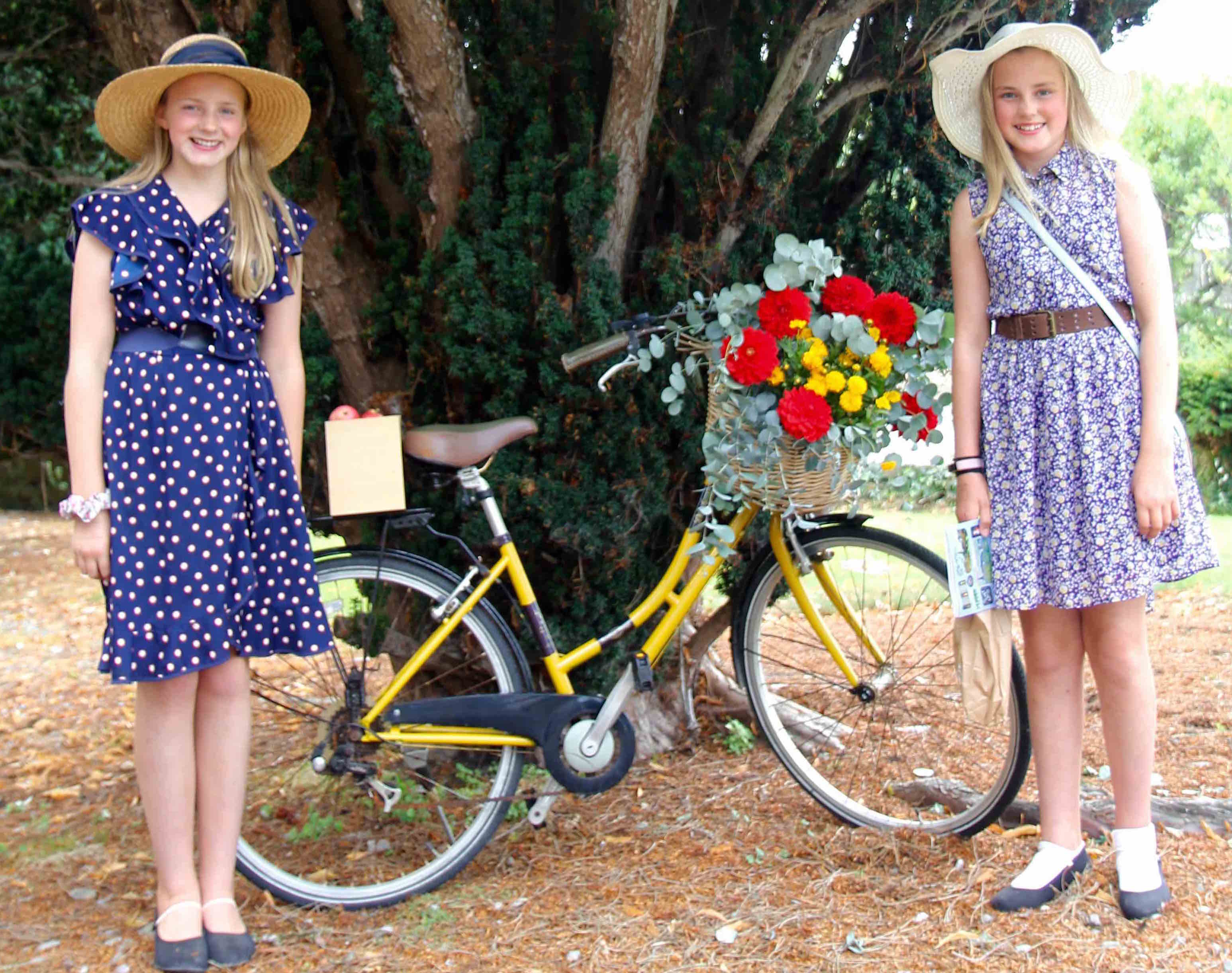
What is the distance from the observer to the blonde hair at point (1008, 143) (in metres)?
2.56

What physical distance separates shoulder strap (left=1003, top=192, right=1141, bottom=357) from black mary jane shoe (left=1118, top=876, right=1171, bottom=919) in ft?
3.90

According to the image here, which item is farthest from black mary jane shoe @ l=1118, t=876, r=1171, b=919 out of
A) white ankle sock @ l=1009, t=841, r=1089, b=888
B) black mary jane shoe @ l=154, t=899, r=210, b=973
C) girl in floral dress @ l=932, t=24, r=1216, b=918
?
black mary jane shoe @ l=154, t=899, r=210, b=973

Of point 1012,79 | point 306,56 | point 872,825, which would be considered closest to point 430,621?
point 872,825

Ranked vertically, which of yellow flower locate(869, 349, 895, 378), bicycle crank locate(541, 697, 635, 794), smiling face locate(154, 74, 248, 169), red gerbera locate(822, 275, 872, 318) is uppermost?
smiling face locate(154, 74, 248, 169)

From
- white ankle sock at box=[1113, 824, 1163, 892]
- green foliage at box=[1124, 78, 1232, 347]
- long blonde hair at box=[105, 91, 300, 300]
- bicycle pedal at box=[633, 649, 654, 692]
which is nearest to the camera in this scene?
long blonde hair at box=[105, 91, 300, 300]

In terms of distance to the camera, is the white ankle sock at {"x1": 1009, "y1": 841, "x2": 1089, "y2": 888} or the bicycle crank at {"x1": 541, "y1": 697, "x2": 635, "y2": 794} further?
the bicycle crank at {"x1": 541, "y1": 697, "x2": 635, "y2": 794}

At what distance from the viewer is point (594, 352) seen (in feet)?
9.52

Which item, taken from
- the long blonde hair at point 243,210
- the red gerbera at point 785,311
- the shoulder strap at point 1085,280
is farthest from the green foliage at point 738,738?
the long blonde hair at point 243,210

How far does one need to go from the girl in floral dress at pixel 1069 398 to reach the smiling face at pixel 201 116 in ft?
5.13

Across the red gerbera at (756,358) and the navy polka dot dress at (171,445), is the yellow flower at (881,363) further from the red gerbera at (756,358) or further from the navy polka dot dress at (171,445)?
the navy polka dot dress at (171,445)

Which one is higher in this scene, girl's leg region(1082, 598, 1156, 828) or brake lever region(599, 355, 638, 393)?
brake lever region(599, 355, 638, 393)

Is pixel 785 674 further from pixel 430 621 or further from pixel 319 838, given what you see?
pixel 319 838

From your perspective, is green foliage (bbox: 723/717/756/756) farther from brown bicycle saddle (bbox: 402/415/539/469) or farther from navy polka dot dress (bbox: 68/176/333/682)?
navy polka dot dress (bbox: 68/176/333/682)

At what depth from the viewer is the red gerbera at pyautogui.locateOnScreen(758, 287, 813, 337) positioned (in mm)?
2742
